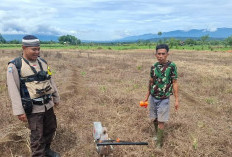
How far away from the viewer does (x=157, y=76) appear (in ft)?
11.6

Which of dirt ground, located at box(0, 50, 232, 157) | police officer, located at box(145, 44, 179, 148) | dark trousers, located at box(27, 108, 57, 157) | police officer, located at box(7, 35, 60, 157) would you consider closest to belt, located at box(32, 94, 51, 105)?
police officer, located at box(7, 35, 60, 157)

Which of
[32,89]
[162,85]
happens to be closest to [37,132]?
[32,89]

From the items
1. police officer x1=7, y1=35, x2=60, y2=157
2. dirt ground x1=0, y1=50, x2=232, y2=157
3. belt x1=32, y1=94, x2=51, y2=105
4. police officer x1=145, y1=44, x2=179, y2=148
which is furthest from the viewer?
dirt ground x1=0, y1=50, x2=232, y2=157

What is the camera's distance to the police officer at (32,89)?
2.77 meters

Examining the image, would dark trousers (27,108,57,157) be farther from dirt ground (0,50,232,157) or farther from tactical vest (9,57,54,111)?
dirt ground (0,50,232,157)

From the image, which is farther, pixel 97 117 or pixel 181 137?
pixel 97 117

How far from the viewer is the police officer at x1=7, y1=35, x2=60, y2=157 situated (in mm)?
2766

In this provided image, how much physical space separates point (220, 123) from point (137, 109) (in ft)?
6.77

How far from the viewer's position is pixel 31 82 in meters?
2.89

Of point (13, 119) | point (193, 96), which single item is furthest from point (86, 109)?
point (193, 96)

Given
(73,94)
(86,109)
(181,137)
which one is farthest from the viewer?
(73,94)

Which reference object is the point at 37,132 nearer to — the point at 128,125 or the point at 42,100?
the point at 42,100

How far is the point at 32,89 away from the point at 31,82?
0.34 ft

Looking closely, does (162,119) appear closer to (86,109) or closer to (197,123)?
(197,123)
